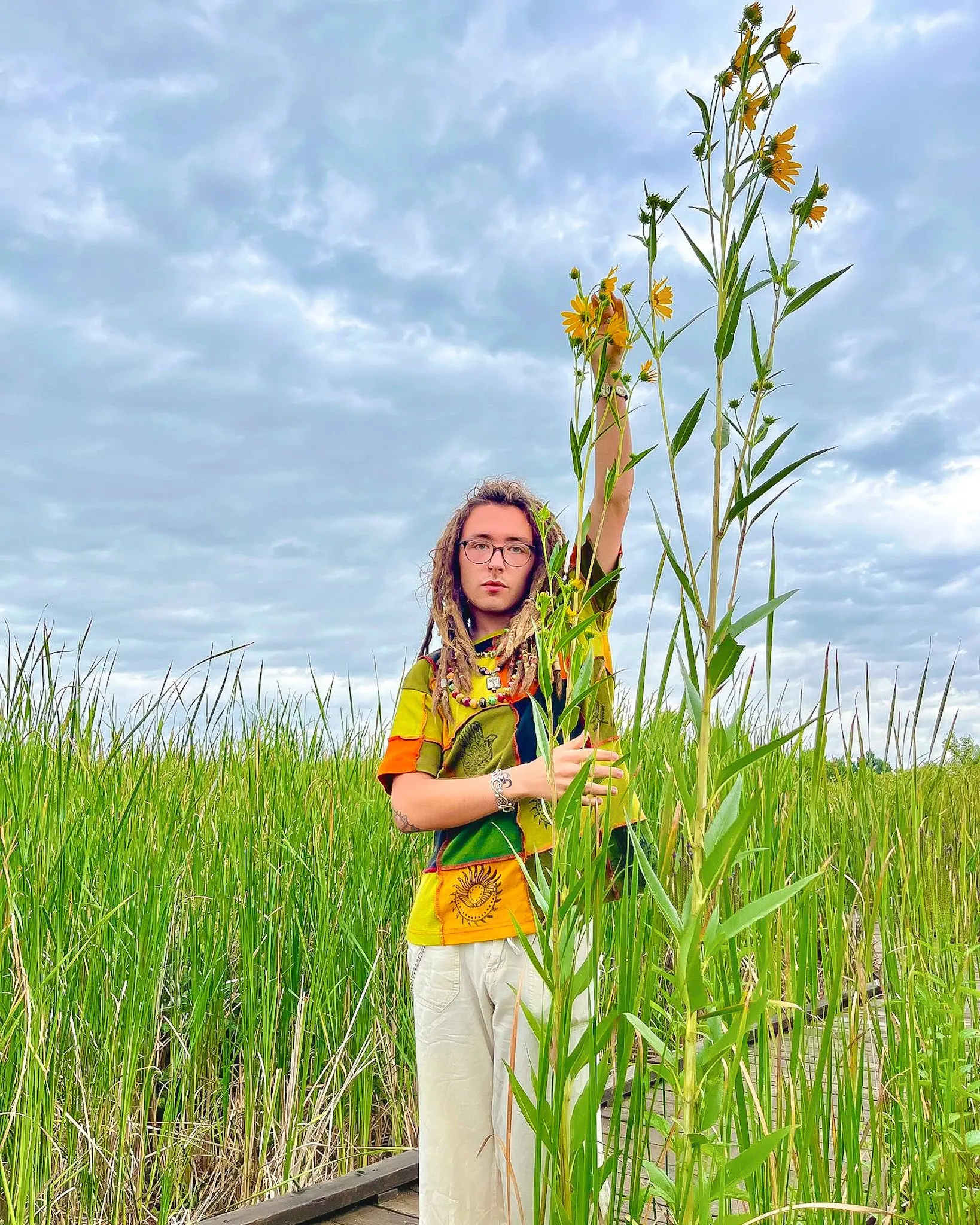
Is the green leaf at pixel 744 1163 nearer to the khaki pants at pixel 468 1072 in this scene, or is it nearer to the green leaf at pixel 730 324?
the green leaf at pixel 730 324

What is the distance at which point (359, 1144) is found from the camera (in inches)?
103

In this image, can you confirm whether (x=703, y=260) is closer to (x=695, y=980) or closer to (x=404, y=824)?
(x=695, y=980)

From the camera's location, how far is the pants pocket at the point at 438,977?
1715 mm

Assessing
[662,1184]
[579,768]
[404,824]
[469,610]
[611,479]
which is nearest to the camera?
[662,1184]

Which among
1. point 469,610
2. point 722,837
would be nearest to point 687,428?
point 722,837

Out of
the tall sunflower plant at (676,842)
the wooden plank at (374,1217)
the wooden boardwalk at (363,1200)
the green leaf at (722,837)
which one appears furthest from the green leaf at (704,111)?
the wooden plank at (374,1217)

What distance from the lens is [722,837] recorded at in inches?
29.5

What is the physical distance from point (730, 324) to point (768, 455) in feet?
0.36

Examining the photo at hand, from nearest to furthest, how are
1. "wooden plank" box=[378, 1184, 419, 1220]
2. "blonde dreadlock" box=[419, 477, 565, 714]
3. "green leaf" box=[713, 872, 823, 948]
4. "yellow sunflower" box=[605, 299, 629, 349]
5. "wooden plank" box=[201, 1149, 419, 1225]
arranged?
"green leaf" box=[713, 872, 823, 948], "yellow sunflower" box=[605, 299, 629, 349], "blonde dreadlock" box=[419, 477, 565, 714], "wooden plank" box=[201, 1149, 419, 1225], "wooden plank" box=[378, 1184, 419, 1220]

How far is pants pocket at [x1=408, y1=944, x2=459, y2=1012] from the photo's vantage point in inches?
67.5

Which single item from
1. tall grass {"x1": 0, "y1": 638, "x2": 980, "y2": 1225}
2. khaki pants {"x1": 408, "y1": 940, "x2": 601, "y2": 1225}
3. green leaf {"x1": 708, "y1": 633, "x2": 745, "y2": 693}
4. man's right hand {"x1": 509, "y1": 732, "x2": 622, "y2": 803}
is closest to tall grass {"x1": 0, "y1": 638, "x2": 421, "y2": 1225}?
tall grass {"x1": 0, "y1": 638, "x2": 980, "y2": 1225}

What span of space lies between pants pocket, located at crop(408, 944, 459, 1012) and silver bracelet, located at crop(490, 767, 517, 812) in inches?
11.0

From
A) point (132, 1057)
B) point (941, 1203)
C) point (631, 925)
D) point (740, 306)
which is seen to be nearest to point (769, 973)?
point (631, 925)

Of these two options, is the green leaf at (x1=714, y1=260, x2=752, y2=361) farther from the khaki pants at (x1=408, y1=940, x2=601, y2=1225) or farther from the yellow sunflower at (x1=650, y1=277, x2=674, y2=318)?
the khaki pants at (x1=408, y1=940, x2=601, y2=1225)
